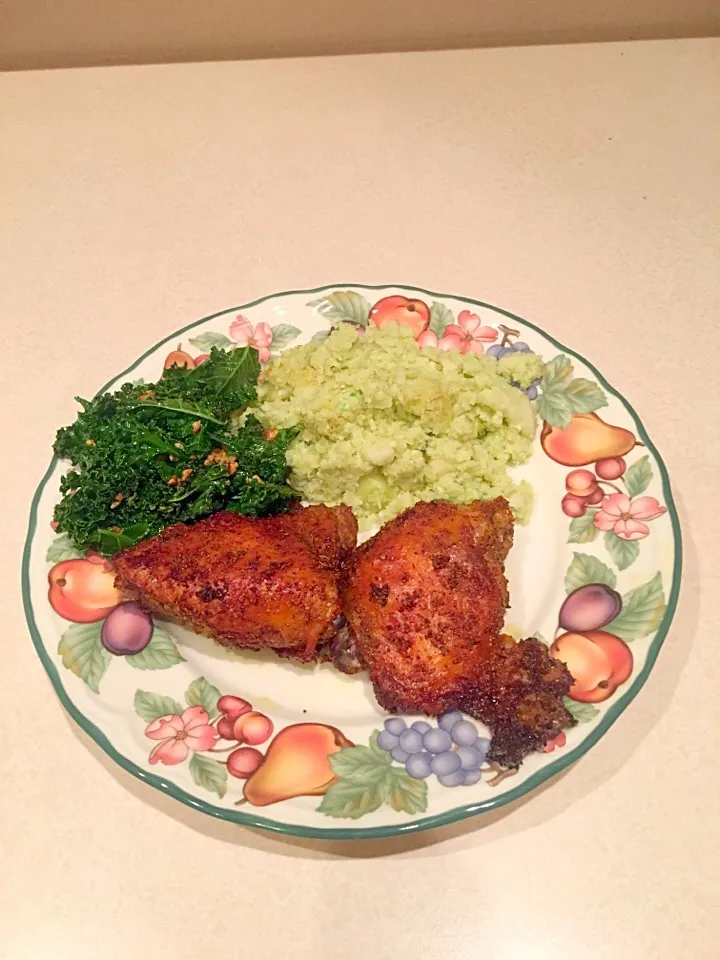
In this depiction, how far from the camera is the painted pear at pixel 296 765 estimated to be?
1770 mm

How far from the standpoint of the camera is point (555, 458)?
2.38 meters

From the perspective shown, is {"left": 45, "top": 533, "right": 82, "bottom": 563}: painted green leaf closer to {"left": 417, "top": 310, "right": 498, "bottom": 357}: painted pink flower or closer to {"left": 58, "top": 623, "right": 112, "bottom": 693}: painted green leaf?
{"left": 58, "top": 623, "right": 112, "bottom": 693}: painted green leaf

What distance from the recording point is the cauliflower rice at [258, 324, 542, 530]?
90.8 inches

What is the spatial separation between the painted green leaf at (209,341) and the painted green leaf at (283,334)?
0.16 meters

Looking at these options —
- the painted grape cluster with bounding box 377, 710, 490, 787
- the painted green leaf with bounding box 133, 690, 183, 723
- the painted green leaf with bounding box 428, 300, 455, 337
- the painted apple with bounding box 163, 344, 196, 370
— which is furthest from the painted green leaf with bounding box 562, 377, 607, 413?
the painted green leaf with bounding box 133, 690, 183, 723

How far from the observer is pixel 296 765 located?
183cm

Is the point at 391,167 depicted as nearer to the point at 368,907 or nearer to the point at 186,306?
the point at 186,306

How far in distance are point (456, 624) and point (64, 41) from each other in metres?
3.92

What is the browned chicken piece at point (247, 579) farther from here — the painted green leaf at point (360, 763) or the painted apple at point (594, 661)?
the painted apple at point (594, 661)

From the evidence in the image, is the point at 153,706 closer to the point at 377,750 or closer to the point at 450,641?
the point at 377,750

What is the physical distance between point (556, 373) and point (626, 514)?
0.58m

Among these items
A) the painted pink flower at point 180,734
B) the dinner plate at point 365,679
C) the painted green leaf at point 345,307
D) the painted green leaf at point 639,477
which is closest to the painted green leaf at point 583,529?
the dinner plate at point 365,679

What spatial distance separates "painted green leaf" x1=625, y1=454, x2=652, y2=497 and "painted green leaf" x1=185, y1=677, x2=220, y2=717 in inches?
54.7

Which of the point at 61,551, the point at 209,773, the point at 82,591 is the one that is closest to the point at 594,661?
the point at 209,773
